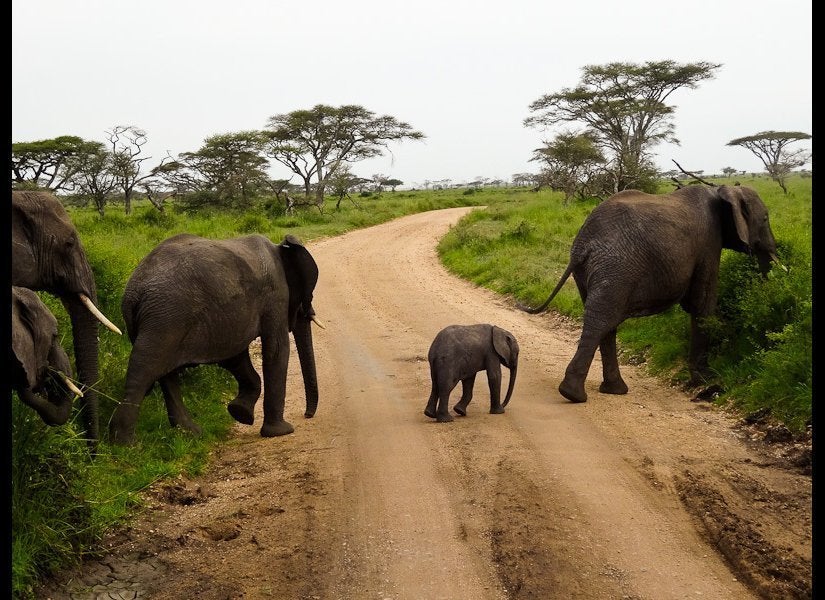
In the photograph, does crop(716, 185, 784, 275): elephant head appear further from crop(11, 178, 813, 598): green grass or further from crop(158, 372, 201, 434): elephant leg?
crop(158, 372, 201, 434): elephant leg

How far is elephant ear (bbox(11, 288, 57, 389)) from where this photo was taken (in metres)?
3.90

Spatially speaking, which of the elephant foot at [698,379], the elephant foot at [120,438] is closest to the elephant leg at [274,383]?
the elephant foot at [120,438]

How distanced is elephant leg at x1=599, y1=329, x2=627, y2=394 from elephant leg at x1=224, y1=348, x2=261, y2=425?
10.2 ft

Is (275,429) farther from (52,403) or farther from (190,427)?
(52,403)

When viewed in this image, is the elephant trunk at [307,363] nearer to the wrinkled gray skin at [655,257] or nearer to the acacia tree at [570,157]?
the wrinkled gray skin at [655,257]

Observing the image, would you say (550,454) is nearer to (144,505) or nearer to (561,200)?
(144,505)

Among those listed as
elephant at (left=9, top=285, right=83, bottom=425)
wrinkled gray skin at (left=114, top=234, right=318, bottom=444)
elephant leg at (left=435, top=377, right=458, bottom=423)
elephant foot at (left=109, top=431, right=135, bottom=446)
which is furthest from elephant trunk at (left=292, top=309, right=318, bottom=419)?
elephant at (left=9, top=285, right=83, bottom=425)

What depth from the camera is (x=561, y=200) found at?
90.0 ft

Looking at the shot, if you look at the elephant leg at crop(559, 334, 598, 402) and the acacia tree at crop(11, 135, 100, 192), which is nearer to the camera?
the elephant leg at crop(559, 334, 598, 402)

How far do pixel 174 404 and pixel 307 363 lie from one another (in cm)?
131

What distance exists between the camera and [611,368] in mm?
7840

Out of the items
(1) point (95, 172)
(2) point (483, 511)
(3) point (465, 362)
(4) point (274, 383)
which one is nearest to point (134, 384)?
(4) point (274, 383)

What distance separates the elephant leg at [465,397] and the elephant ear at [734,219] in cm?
280
